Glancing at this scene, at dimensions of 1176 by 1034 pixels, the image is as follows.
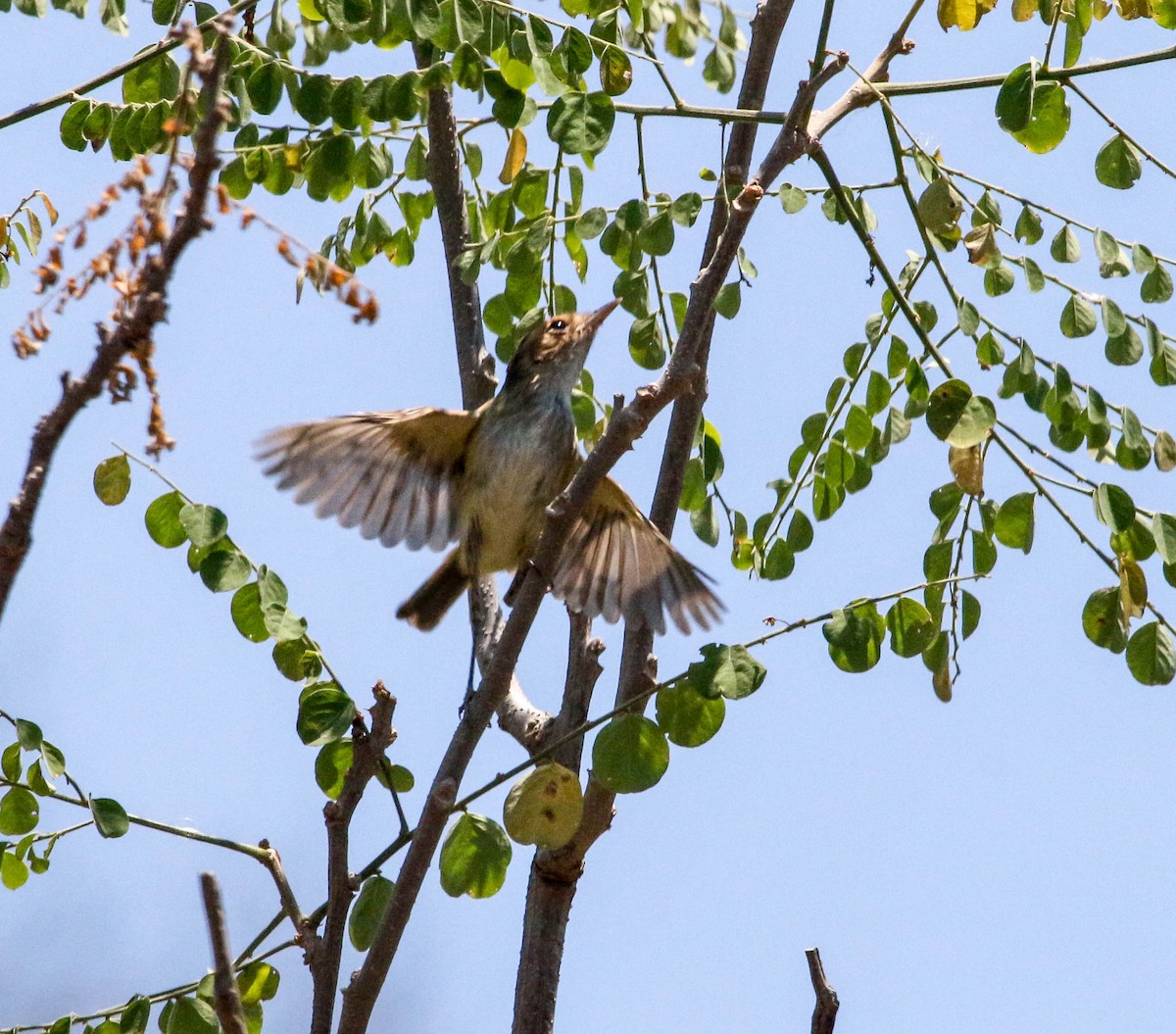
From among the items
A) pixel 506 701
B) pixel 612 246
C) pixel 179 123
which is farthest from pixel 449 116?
pixel 179 123

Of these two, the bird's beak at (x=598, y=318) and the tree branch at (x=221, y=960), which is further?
the bird's beak at (x=598, y=318)

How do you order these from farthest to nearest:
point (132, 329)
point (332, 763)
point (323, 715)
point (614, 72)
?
point (614, 72)
point (332, 763)
point (323, 715)
point (132, 329)

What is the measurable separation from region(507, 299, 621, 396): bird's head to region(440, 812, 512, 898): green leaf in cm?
224

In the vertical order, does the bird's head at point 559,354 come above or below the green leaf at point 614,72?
above

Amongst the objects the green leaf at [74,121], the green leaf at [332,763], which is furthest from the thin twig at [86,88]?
the green leaf at [332,763]

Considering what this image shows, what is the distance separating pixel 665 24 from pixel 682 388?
331 centimetres

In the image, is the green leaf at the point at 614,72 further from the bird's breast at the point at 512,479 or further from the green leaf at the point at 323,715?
the green leaf at the point at 323,715

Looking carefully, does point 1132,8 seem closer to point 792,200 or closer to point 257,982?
point 792,200

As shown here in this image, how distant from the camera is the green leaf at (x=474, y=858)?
3223 millimetres

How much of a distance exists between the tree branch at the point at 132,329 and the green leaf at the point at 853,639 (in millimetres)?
1885

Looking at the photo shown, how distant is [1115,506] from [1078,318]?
2.42 ft

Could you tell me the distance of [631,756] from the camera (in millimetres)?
2998

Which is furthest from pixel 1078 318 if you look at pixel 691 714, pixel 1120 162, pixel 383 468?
pixel 383 468

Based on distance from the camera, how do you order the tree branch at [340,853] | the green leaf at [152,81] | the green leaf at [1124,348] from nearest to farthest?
the tree branch at [340,853] → the green leaf at [1124,348] → the green leaf at [152,81]
